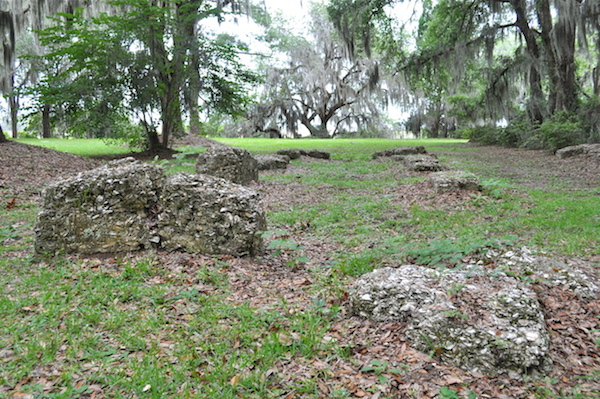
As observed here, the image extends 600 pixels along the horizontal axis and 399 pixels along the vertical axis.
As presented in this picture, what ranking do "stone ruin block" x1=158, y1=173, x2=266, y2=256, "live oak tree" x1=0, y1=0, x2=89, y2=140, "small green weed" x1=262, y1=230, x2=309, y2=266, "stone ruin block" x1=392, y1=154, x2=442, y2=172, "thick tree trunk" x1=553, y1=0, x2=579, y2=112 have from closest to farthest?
"small green weed" x1=262, y1=230, x2=309, y2=266, "stone ruin block" x1=158, y1=173, x2=266, y2=256, "stone ruin block" x1=392, y1=154, x2=442, y2=172, "live oak tree" x1=0, y1=0, x2=89, y2=140, "thick tree trunk" x1=553, y1=0, x2=579, y2=112

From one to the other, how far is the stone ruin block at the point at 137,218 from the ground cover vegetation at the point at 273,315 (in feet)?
0.56

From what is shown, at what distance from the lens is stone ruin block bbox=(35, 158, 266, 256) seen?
14.6 ft

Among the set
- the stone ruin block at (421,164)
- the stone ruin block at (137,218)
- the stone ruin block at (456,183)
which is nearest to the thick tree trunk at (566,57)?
the stone ruin block at (421,164)

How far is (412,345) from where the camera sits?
9.46ft

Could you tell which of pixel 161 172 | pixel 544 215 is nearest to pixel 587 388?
pixel 544 215

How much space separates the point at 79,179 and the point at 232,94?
32.1 feet

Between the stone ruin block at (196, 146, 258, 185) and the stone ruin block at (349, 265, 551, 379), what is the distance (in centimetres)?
538

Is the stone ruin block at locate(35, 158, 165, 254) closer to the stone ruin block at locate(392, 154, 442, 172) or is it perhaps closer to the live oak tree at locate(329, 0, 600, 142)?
the stone ruin block at locate(392, 154, 442, 172)

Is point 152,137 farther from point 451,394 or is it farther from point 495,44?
point 495,44

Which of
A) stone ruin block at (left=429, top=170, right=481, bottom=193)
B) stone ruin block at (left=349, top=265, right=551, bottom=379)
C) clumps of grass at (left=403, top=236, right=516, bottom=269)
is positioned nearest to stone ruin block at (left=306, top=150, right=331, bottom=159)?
stone ruin block at (left=429, top=170, right=481, bottom=193)

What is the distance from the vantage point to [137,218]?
4.57m

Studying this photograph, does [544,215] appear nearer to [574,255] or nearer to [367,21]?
[574,255]

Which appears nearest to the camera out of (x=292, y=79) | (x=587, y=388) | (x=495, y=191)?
(x=587, y=388)

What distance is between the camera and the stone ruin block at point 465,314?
2.64 metres
